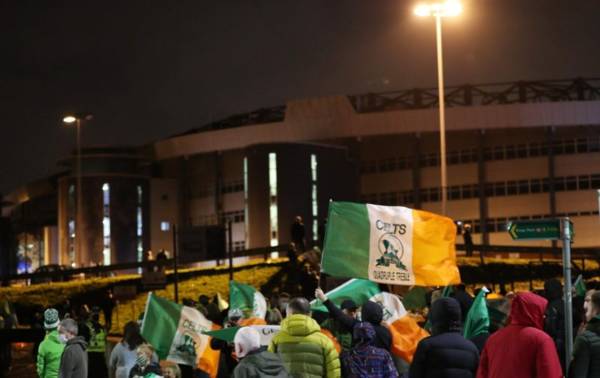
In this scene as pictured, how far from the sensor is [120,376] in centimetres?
1328

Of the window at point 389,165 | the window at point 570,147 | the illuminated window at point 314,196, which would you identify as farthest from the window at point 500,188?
the illuminated window at point 314,196

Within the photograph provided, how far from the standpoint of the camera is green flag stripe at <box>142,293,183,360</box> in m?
15.3

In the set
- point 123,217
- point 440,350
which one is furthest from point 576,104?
point 440,350

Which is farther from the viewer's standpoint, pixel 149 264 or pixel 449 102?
pixel 449 102

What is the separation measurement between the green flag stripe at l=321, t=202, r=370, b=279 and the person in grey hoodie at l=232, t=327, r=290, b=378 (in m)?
4.70

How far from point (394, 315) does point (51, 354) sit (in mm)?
3640

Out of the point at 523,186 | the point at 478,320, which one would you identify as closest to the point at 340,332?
the point at 478,320

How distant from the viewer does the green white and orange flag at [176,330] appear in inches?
602

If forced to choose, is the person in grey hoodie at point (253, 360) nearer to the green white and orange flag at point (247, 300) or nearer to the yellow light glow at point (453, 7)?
the green white and orange flag at point (247, 300)

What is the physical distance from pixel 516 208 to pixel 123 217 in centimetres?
2521

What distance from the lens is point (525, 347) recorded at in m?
8.42

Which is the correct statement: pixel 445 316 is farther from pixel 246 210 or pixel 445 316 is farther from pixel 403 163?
pixel 403 163

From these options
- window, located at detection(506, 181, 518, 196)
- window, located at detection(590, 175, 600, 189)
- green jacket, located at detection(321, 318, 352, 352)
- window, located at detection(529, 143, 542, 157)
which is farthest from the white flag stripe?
window, located at detection(529, 143, 542, 157)

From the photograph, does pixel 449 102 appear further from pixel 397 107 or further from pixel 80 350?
pixel 80 350
